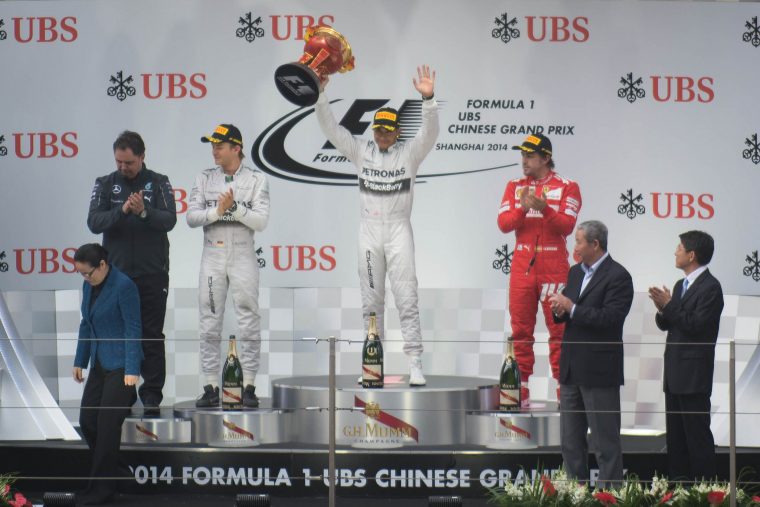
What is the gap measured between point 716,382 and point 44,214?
12.7 feet

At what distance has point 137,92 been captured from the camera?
7.43m

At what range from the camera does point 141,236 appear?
642cm

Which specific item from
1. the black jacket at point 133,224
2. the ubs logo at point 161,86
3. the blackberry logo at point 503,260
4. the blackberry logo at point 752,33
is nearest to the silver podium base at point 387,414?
the black jacket at point 133,224

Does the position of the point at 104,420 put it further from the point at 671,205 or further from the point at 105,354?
the point at 671,205

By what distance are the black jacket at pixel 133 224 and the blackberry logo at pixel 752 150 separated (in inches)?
125

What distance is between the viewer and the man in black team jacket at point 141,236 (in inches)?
251

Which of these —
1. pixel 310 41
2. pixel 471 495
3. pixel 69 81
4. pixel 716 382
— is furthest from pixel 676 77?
pixel 69 81

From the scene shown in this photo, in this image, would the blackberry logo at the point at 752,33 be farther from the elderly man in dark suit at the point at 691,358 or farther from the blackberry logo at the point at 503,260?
the elderly man in dark suit at the point at 691,358

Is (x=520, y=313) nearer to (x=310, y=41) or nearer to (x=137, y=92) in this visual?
(x=310, y=41)

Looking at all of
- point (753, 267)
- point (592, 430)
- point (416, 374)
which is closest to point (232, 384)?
point (416, 374)

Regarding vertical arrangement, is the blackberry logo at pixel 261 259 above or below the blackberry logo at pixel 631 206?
below

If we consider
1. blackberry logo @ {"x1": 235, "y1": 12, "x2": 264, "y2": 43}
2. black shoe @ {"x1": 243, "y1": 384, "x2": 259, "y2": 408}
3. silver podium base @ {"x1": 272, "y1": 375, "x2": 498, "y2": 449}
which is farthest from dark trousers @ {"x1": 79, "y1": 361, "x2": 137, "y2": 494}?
blackberry logo @ {"x1": 235, "y1": 12, "x2": 264, "y2": 43}

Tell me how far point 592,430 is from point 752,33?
2.97 m

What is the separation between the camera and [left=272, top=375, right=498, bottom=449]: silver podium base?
233 inches
